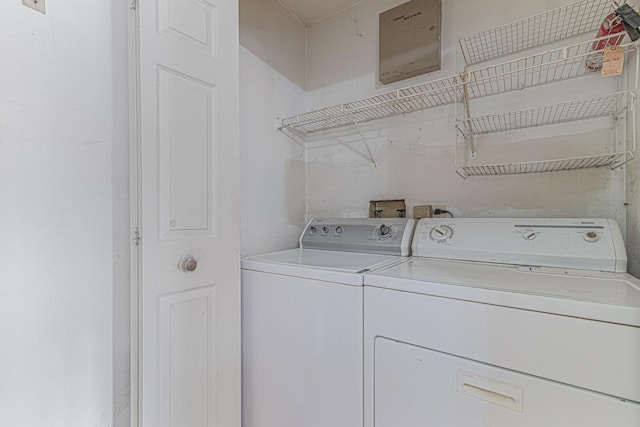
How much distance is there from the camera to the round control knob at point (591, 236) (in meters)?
1.08

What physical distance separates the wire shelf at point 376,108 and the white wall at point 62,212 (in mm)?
1045

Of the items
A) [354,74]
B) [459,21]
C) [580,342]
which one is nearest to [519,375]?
[580,342]

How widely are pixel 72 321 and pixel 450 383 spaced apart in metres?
1.18

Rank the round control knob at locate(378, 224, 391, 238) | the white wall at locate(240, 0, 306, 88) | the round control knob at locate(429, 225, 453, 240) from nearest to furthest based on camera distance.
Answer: the round control knob at locate(429, 225, 453, 240), the round control knob at locate(378, 224, 391, 238), the white wall at locate(240, 0, 306, 88)

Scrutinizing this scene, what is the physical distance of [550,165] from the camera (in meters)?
1.32

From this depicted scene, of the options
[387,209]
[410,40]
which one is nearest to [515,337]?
[387,209]

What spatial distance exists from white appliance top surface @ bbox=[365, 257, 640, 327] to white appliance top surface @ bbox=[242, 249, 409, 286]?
0.08 meters

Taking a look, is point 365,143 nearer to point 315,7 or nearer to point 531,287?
point 315,7

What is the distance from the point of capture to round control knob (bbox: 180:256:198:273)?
1.06 metres

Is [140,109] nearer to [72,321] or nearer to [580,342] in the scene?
[72,321]

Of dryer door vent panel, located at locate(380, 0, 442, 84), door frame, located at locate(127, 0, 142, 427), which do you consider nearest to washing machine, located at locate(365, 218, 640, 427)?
door frame, located at locate(127, 0, 142, 427)

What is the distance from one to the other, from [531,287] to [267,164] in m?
1.42

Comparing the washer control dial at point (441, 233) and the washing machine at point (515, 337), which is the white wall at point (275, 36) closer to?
the washer control dial at point (441, 233)

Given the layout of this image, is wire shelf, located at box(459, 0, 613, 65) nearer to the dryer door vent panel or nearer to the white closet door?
the dryer door vent panel
